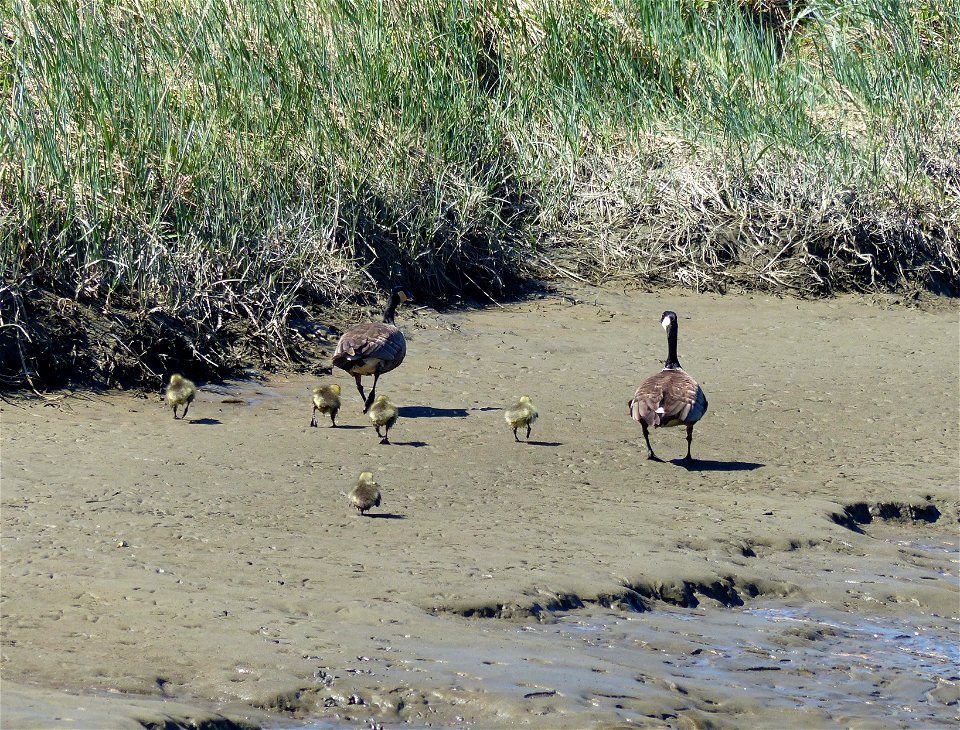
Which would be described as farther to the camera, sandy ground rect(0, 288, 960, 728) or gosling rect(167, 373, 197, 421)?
gosling rect(167, 373, 197, 421)

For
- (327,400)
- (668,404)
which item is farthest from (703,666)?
(327,400)

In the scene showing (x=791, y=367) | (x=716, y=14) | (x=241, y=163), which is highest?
(x=716, y=14)

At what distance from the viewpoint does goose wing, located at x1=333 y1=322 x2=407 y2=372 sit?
352 inches

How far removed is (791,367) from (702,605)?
15.9 feet

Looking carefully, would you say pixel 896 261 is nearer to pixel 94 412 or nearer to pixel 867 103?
pixel 867 103

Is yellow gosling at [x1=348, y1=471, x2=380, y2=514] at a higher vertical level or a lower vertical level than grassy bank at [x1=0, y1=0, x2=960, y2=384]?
lower

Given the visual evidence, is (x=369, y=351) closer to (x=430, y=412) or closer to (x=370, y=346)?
(x=370, y=346)

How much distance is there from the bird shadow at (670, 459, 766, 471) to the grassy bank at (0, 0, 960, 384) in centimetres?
316

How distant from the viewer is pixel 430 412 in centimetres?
899

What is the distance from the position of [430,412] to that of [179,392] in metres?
1.61

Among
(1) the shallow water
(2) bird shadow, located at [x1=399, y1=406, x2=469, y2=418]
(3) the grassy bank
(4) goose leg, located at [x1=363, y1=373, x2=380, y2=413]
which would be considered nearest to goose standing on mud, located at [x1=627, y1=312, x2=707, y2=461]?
(2) bird shadow, located at [x1=399, y1=406, x2=469, y2=418]

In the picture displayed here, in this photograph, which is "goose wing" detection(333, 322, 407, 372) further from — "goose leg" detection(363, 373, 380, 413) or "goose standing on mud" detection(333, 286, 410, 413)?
"goose leg" detection(363, 373, 380, 413)

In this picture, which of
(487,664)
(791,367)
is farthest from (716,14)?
(487,664)

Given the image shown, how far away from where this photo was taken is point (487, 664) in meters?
4.95
